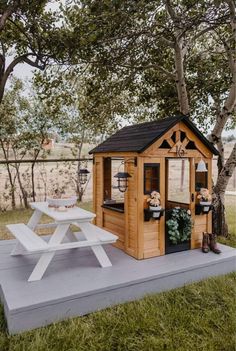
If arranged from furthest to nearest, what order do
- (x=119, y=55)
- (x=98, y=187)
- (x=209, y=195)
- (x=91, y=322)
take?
(x=119, y=55) → (x=98, y=187) → (x=209, y=195) → (x=91, y=322)

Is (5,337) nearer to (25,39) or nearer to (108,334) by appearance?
(108,334)

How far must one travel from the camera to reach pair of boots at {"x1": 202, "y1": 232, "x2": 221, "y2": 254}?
12.3ft

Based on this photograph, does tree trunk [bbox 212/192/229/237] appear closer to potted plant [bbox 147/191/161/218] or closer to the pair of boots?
the pair of boots

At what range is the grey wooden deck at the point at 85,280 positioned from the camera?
2.49 m

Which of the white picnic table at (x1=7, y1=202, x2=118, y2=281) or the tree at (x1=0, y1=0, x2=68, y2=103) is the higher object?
the tree at (x1=0, y1=0, x2=68, y2=103)

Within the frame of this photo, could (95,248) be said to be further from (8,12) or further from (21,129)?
(21,129)

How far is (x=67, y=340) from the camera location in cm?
226

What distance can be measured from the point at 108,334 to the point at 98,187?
239 cm

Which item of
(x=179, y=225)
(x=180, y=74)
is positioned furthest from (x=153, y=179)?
(x=180, y=74)

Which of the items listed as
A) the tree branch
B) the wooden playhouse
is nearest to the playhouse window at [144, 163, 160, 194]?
the wooden playhouse

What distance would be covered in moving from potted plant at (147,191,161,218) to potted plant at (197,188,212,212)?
0.75 m

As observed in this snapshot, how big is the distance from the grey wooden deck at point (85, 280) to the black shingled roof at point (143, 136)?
54.5 inches

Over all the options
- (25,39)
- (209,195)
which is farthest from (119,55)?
(209,195)

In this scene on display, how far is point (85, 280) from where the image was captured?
2.92m
